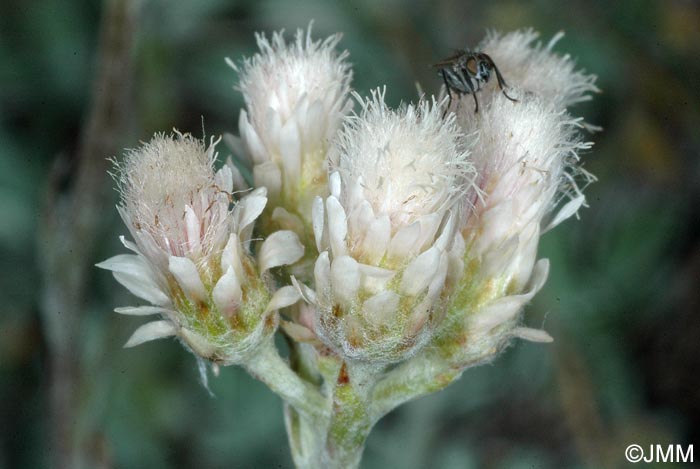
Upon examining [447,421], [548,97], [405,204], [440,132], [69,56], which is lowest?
[447,421]

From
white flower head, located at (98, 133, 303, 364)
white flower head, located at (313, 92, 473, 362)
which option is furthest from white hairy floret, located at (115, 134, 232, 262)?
white flower head, located at (313, 92, 473, 362)

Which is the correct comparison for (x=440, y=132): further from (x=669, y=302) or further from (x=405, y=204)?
(x=669, y=302)

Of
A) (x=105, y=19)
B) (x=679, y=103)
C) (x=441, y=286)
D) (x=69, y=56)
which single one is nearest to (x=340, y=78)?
(x=441, y=286)

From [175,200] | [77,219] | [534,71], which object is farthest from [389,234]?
[77,219]

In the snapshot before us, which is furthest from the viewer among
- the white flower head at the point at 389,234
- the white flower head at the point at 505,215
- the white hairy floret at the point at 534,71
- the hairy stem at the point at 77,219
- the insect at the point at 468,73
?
the hairy stem at the point at 77,219

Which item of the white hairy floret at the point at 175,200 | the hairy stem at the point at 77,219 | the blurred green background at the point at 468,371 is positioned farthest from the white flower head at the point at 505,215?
the hairy stem at the point at 77,219

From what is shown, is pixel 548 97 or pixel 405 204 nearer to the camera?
pixel 405 204

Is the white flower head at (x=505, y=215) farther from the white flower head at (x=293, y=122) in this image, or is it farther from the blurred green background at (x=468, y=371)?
the blurred green background at (x=468, y=371)
